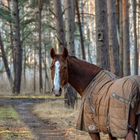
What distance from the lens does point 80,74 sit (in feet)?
28.1

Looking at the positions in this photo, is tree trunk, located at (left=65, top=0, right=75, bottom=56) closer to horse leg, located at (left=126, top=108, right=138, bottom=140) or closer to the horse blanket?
the horse blanket

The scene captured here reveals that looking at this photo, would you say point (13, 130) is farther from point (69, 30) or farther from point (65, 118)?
point (69, 30)

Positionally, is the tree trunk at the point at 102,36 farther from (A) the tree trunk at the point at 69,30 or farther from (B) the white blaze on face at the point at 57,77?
(B) the white blaze on face at the point at 57,77

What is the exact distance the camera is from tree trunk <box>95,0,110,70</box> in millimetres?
15016

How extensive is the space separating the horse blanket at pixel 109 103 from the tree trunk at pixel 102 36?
6564mm

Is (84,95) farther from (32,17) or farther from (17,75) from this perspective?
Result: (32,17)

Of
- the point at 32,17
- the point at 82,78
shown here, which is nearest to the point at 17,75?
the point at 32,17

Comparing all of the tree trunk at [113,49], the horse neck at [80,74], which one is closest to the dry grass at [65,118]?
the tree trunk at [113,49]

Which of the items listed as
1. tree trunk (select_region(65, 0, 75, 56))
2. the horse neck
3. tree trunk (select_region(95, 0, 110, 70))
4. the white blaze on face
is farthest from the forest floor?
the white blaze on face

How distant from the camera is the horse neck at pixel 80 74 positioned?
8.52m

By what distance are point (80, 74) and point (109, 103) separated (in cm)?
96

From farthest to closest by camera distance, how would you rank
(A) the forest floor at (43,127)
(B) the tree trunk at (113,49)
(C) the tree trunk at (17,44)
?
(C) the tree trunk at (17,44), (B) the tree trunk at (113,49), (A) the forest floor at (43,127)

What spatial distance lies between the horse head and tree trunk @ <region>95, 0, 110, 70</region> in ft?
22.3

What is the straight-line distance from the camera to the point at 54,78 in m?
8.12
